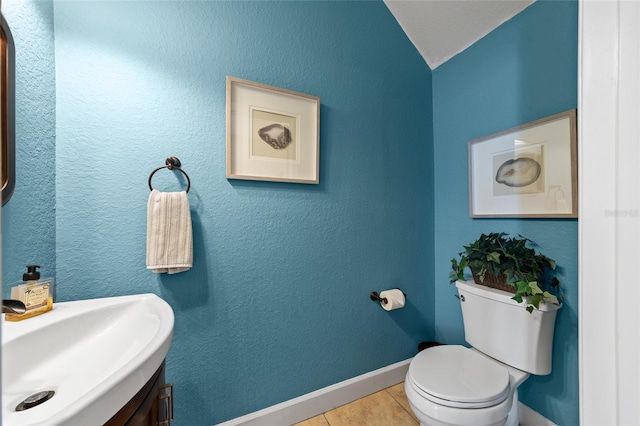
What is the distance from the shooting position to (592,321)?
740 millimetres

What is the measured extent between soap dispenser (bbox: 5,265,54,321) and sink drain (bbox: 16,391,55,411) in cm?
27

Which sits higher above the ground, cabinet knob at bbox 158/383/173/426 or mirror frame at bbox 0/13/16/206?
mirror frame at bbox 0/13/16/206

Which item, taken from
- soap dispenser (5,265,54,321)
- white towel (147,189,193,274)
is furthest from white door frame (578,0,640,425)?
soap dispenser (5,265,54,321)

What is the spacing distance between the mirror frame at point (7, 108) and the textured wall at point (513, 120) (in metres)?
1.93

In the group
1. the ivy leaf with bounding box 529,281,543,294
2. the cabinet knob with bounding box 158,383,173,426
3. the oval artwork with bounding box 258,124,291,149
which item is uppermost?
the oval artwork with bounding box 258,124,291,149

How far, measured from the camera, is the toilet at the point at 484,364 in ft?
3.34

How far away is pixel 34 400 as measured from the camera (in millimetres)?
645

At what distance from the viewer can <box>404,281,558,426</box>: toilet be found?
3.34 feet

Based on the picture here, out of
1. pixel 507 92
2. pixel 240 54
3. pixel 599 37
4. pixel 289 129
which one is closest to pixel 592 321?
pixel 599 37

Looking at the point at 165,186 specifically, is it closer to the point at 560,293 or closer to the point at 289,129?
the point at 289,129

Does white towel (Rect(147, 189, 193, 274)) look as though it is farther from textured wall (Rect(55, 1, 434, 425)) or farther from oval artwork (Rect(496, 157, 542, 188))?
oval artwork (Rect(496, 157, 542, 188))

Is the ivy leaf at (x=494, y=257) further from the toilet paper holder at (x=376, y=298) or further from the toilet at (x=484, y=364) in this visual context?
the toilet paper holder at (x=376, y=298)

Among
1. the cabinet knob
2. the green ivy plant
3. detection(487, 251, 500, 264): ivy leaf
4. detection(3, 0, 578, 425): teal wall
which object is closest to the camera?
the cabinet knob

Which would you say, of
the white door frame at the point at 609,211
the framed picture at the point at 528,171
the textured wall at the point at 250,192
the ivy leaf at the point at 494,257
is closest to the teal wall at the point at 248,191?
the textured wall at the point at 250,192
